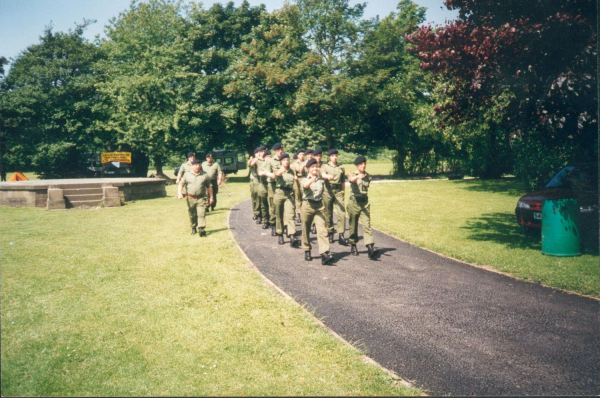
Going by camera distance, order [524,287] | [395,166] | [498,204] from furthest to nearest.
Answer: [395,166] < [498,204] < [524,287]

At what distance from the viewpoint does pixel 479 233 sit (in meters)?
12.0

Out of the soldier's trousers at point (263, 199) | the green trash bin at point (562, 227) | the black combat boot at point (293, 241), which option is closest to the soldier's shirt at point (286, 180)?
the black combat boot at point (293, 241)

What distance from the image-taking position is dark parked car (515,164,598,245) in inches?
389

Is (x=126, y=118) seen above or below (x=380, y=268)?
above

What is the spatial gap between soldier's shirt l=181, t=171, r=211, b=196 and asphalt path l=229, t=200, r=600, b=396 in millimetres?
3352

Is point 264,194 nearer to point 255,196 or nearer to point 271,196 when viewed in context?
point 271,196

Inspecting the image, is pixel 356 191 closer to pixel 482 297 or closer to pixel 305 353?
pixel 482 297

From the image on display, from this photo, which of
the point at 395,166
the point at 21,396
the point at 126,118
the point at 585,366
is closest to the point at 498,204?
the point at 585,366

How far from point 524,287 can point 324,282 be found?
335 cm

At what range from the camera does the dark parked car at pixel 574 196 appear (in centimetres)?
989

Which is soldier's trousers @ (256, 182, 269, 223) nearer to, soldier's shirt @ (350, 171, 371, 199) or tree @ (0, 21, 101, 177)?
soldier's shirt @ (350, 171, 371, 199)

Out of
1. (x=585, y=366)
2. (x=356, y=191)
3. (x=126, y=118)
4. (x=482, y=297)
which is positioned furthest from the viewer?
(x=126, y=118)

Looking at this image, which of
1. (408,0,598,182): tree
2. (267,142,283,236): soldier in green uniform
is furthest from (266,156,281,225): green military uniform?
(408,0,598,182): tree

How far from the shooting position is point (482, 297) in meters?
6.77
